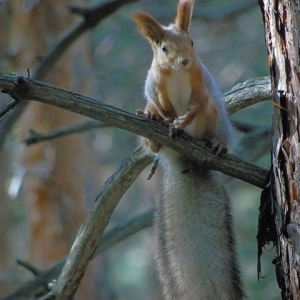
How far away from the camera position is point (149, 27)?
2.62 meters

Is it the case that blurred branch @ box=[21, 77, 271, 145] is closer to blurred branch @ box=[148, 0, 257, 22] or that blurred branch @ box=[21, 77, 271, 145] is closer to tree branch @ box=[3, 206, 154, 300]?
tree branch @ box=[3, 206, 154, 300]

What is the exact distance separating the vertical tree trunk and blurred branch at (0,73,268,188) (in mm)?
130

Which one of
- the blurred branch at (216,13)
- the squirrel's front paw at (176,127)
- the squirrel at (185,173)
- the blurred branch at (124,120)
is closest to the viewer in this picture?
the blurred branch at (124,120)

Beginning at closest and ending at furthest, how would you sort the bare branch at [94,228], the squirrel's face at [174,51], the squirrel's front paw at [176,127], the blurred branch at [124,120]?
the blurred branch at [124,120]
the squirrel's front paw at [176,127]
the squirrel's face at [174,51]
the bare branch at [94,228]

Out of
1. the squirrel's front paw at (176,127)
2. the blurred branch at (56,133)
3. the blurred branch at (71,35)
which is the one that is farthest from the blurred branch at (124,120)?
the blurred branch at (71,35)

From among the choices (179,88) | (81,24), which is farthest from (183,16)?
(81,24)

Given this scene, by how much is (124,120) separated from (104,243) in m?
1.45

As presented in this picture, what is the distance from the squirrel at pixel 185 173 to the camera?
235 cm

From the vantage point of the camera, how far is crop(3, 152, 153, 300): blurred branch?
274 cm

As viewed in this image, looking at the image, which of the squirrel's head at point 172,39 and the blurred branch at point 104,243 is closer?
the squirrel's head at point 172,39

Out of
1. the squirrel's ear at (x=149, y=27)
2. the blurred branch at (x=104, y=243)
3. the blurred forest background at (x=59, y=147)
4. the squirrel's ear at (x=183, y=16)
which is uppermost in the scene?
the blurred forest background at (x=59, y=147)

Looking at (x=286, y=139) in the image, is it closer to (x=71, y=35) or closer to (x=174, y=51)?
(x=174, y=51)

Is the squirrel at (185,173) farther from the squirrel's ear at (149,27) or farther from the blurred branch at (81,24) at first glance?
the blurred branch at (81,24)

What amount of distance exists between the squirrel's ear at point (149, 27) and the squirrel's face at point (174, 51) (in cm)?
2
